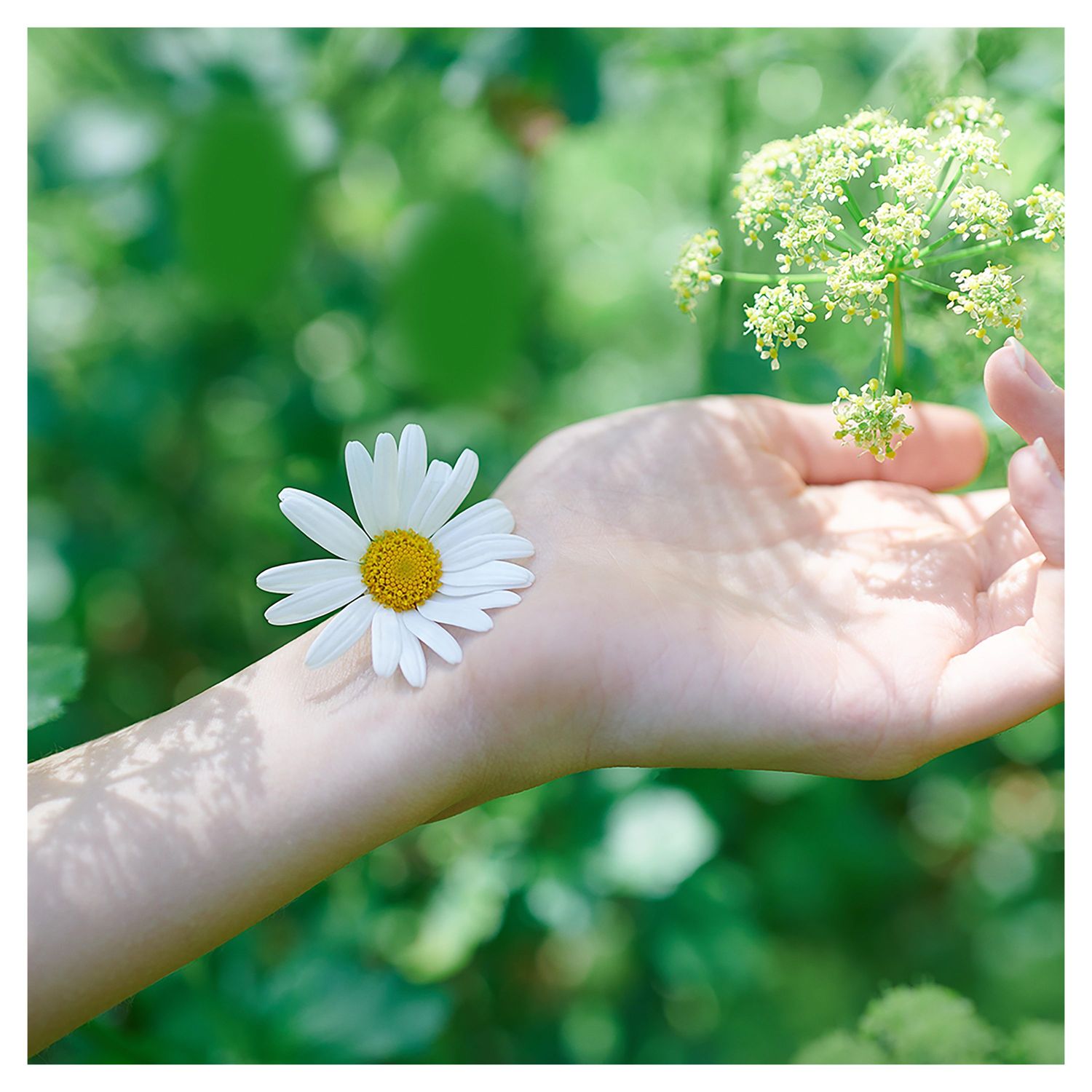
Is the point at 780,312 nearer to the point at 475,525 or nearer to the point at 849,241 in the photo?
the point at 849,241

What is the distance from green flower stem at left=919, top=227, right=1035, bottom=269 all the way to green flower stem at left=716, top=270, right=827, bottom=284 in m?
0.08

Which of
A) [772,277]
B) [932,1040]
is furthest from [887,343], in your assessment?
[932,1040]

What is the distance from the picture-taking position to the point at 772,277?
0.80m

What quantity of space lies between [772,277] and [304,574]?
0.45 meters

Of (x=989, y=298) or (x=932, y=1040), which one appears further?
(x=932, y=1040)

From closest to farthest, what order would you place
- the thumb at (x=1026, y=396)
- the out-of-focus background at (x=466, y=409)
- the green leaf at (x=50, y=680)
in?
the thumb at (x=1026, y=396)
the green leaf at (x=50, y=680)
the out-of-focus background at (x=466, y=409)

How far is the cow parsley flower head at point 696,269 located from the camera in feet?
2.67

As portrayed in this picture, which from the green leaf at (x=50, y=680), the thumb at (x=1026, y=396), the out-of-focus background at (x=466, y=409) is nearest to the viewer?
the thumb at (x=1026, y=396)

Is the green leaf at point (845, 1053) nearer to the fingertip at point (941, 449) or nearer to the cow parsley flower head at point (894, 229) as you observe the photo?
the fingertip at point (941, 449)

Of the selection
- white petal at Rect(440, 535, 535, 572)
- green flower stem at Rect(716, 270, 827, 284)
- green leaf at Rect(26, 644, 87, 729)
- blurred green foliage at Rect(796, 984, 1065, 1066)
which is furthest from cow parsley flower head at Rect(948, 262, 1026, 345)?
green leaf at Rect(26, 644, 87, 729)

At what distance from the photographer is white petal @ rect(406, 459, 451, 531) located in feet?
2.61

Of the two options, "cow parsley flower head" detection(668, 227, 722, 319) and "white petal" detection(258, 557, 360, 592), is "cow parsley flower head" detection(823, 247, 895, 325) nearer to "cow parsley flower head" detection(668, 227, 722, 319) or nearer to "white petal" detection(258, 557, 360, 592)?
"cow parsley flower head" detection(668, 227, 722, 319)

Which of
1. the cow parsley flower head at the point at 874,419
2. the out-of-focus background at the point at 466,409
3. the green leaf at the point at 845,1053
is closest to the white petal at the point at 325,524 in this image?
the out-of-focus background at the point at 466,409

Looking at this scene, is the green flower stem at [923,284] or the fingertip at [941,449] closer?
the green flower stem at [923,284]
